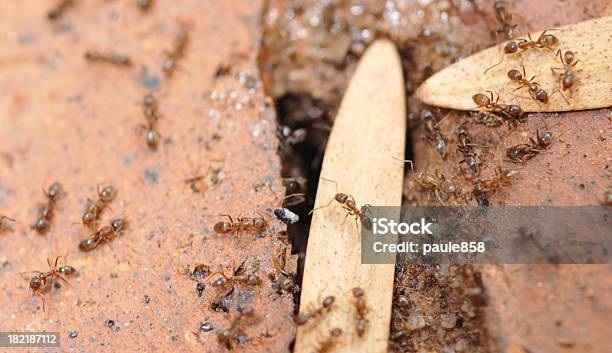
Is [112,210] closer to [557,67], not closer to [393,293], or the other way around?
[393,293]

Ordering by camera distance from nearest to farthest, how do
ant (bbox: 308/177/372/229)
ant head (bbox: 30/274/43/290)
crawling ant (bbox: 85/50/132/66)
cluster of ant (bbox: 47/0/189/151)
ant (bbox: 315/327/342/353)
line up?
ant (bbox: 315/327/342/353) < ant (bbox: 308/177/372/229) < ant head (bbox: 30/274/43/290) < cluster of ant (bbox: 47/0/189/151) < crawling ant (bbox: 85/50/132/66)

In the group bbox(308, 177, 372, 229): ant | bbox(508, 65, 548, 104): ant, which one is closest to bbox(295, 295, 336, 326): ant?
bbox(308, 177, 372, 229): ant

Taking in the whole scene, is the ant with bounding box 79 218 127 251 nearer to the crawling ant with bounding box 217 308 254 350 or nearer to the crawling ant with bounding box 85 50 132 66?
the crawling ant with bounding box 217 308 254 350

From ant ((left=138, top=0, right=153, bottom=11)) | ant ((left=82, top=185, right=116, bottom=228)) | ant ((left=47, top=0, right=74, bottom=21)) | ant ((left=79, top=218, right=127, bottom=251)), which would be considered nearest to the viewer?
ant ((left=79, top=218, right=127, bottom=251))

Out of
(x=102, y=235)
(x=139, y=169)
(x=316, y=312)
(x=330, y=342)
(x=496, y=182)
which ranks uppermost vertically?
(x=139, y=169)

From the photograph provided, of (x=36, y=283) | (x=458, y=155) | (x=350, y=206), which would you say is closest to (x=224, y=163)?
(x=350, y=206)

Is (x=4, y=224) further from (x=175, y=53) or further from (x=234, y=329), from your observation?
(x=234, y=329)

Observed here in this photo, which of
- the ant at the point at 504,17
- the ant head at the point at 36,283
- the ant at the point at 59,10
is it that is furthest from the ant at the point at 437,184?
the ant at the point at 59,10

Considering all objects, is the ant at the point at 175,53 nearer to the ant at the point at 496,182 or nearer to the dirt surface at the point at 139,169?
the dirt surface at the point at 139,169
